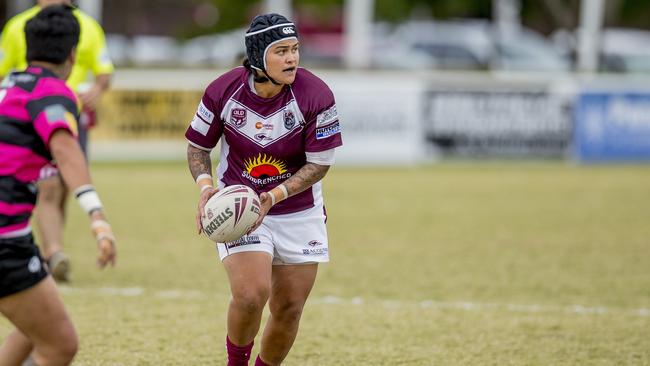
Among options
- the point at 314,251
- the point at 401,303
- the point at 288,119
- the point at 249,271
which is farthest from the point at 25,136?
the point at 401,303

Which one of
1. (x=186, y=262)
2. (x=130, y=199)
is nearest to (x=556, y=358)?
(x=186, y=262)

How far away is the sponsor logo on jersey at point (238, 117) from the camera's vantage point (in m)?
5.53

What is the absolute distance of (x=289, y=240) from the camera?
18.4 feet

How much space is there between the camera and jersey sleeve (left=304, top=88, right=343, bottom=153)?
5.53 m

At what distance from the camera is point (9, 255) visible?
443 cm

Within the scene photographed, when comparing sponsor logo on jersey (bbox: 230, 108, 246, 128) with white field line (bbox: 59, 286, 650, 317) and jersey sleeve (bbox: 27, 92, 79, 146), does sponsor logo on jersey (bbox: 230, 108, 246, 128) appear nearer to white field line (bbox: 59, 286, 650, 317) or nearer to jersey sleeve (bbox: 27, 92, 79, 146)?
jersey sleeve (bbox: 27, 92, 79, 146)

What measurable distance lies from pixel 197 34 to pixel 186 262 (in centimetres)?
2576

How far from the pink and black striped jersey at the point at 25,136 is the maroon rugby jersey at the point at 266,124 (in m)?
1.14

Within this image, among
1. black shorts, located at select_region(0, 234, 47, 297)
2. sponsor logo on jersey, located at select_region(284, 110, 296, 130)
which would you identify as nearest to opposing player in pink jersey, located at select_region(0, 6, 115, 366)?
black shorts, located at select_region(0, 234, 47, 297)

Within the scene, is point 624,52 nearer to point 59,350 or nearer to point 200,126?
point 200,126

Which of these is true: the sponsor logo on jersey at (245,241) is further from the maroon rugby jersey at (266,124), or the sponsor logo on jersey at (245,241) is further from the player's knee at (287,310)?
the player's knee at (287,310)

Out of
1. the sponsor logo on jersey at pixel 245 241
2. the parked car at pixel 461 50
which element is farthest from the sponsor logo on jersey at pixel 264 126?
the parked car at pixel 461 50

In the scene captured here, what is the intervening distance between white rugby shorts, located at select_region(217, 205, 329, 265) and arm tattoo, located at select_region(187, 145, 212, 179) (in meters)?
0.40

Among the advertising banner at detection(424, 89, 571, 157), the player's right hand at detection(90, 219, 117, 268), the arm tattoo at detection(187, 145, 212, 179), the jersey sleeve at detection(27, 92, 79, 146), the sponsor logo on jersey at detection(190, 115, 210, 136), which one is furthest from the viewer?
the advertising banner at detection(424, 89, 571, 157)
